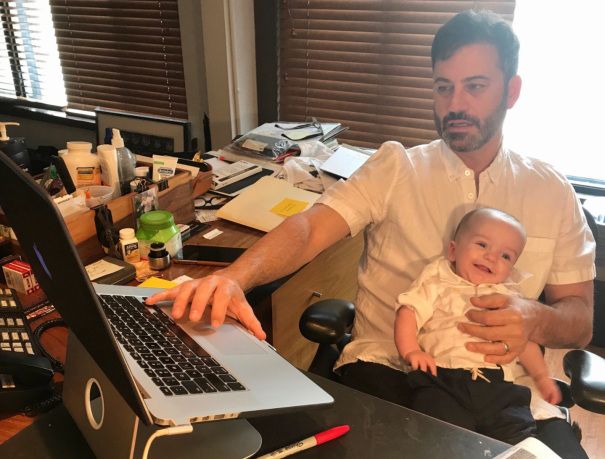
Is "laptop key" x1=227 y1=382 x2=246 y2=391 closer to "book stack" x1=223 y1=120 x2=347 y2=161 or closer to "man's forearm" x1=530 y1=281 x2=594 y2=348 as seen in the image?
"man's forearm" x1=530 y1=281 x2=594 y2=348

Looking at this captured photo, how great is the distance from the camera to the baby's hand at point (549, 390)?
1250 millimetres

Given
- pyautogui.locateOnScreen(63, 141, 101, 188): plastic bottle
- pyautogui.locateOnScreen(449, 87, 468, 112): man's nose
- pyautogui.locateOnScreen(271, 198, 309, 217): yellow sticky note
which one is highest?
pyautogui.locateOnScreen(449, 87, 468, 112): man's nose

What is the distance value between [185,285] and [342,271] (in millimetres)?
979

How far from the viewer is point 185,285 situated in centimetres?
98

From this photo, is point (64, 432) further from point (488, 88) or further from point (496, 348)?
point (488, 88)

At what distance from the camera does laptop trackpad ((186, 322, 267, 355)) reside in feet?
2.90

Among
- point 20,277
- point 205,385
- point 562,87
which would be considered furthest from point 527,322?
point 562,87

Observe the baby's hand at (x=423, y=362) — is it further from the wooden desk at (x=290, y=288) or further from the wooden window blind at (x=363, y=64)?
the wooden window blind at (x=363, y=64)

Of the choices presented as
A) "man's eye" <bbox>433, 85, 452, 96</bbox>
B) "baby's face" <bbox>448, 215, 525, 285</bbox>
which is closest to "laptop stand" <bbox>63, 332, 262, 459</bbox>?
"baby's face" <bbox>448, 215, 525, 285</bbox>

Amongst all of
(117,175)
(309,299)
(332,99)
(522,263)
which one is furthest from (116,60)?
(522,263)

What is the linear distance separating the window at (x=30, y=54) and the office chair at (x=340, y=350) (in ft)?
8.87

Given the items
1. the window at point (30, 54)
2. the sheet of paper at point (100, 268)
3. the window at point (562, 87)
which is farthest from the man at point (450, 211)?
the window at point (30, 54)

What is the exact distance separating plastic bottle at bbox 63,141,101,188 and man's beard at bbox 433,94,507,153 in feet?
3.02

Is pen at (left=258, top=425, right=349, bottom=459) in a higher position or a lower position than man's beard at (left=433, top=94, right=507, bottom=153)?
lower
